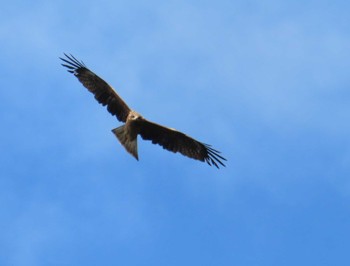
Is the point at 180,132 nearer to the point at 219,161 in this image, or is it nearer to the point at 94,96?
the point at 219,161

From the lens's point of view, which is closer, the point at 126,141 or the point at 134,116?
the point at 126,141

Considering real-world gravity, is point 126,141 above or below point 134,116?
below

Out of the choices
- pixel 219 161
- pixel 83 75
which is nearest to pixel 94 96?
pixel 83 75

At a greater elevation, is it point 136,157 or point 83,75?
point 83,75

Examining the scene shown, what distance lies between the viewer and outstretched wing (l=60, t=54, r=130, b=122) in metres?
14.8

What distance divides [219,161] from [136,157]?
1718mm

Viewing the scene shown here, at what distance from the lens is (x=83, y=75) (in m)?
15.1

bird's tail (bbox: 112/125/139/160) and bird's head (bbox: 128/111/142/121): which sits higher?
bird's head (bbox: 128/111/142/121)

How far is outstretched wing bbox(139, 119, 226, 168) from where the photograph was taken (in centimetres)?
1434

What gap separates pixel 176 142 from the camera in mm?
14523

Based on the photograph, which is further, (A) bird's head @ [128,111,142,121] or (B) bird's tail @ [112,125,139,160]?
(A) bird's head @ [128,111,142,121]

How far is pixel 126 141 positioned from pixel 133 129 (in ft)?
1.20

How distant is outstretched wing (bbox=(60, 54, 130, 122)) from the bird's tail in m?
0.58

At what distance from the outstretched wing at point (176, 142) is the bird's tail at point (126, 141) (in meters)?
0.41
